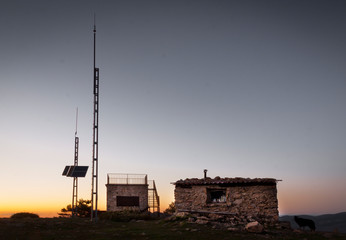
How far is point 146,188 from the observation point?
128ft

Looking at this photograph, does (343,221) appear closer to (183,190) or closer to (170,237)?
(183,190)

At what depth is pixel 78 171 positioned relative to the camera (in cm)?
3195

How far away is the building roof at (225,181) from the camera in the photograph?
86.8 feet

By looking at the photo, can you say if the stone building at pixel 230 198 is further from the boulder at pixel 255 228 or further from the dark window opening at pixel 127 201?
the dark window opening at pixel 127 201

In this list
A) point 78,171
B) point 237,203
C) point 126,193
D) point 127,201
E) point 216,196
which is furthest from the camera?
point 126,193

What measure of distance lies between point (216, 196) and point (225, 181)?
1.79 metres

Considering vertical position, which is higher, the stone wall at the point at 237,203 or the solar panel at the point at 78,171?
the solar panel at the point at 78,171

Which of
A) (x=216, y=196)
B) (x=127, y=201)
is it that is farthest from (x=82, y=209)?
(x=216, y=196)

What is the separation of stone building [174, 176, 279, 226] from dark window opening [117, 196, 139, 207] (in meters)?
11.3

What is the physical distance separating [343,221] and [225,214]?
10719 cm

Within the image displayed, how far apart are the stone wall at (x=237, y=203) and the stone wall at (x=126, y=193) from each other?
1128 cm

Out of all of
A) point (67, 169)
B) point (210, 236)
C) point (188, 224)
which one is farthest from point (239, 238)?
point (67, 169)

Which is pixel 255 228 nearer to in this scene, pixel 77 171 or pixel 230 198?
pixel 230 198

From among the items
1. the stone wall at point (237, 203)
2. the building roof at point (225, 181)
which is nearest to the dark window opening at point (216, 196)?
the stone wall at point (237, 203)
